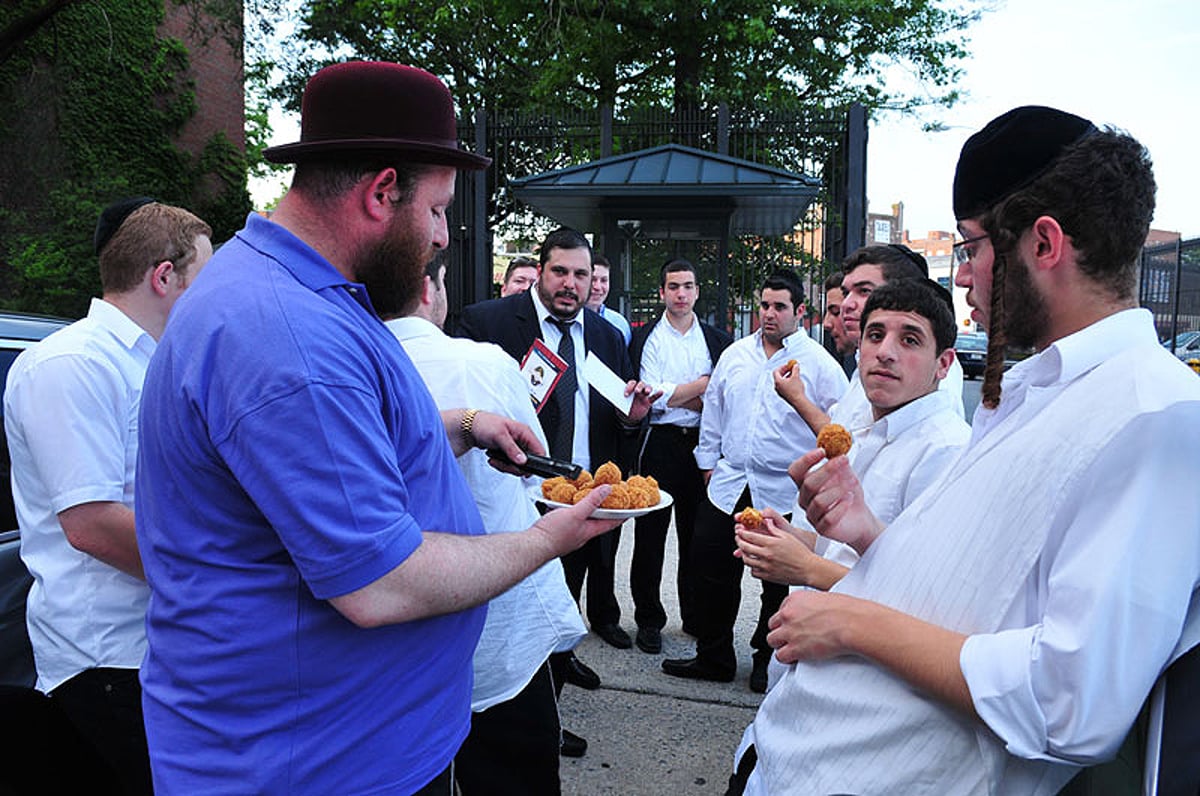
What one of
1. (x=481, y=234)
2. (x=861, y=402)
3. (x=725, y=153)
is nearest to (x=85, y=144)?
(x=481, y=234)

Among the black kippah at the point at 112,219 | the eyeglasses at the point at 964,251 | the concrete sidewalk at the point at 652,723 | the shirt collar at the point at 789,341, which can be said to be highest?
the black kippah at the point at 112,219

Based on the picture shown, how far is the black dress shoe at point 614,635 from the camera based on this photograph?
200 inches

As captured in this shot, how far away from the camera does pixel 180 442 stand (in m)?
1.35

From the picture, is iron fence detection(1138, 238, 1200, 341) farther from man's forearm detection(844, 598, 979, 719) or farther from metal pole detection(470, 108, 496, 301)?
man's forearm detection(844, 598, 979, 719)

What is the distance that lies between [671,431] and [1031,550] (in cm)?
433

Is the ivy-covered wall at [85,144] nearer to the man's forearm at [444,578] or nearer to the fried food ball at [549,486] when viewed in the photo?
the fried food ball at [549,486]

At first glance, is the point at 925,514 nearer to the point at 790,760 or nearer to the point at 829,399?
the point at 790,760

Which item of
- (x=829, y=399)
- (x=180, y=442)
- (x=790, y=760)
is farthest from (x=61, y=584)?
(x=829, y=399)

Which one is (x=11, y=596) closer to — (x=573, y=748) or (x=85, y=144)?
(x=573, y=748)

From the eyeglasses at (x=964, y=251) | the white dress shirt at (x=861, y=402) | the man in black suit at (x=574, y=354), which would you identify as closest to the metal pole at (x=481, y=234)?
the man in black suit at (x=574, y=354)

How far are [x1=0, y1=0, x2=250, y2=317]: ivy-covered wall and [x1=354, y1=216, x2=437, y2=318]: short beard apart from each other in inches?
561

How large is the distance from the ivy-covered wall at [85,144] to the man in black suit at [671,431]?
11.6 meters

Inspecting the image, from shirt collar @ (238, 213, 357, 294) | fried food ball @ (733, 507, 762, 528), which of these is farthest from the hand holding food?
shirt collar @ (238, 213, 357, 294)

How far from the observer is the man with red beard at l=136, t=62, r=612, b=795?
1269mm
